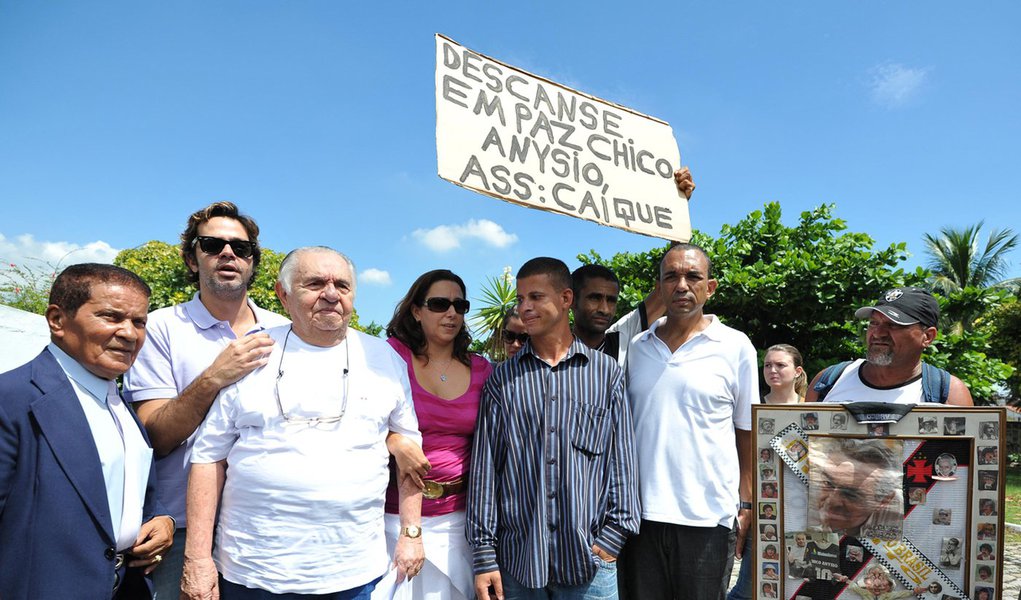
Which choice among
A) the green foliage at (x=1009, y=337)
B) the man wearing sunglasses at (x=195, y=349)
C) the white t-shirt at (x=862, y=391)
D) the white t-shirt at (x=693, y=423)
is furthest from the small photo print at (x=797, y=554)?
the green foliage at (x=1009, y=337)

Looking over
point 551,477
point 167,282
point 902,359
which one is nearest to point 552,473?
point 551,477

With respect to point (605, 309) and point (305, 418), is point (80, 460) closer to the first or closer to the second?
point (305, 418)

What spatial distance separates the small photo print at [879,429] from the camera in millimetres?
2543

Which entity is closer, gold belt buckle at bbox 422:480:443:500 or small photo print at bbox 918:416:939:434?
small photo print at bbox 918:416:939:434

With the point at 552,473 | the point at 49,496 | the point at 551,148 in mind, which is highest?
the point at 551,148

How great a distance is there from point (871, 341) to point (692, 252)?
1049mm

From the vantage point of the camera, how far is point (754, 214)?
10.5 m

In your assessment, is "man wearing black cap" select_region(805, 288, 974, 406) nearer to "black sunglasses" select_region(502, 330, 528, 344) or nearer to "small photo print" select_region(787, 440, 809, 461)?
"small photo print" select_region(787, 440, 809, 461)

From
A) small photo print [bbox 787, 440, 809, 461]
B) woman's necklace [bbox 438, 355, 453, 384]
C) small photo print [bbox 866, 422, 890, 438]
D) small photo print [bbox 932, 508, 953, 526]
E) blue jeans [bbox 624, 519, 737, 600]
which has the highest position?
woman's necklace [bbox 438, 355, 453, 384]

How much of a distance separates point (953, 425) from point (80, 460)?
3.26 metres

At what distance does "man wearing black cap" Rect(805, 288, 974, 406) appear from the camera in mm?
3115

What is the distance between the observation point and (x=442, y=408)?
10.0 ft

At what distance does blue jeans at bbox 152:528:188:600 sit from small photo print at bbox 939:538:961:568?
307 centimetres

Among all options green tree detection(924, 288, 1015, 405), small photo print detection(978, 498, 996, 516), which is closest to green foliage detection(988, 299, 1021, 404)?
green tree detection(924, 288, 1015, 405)
